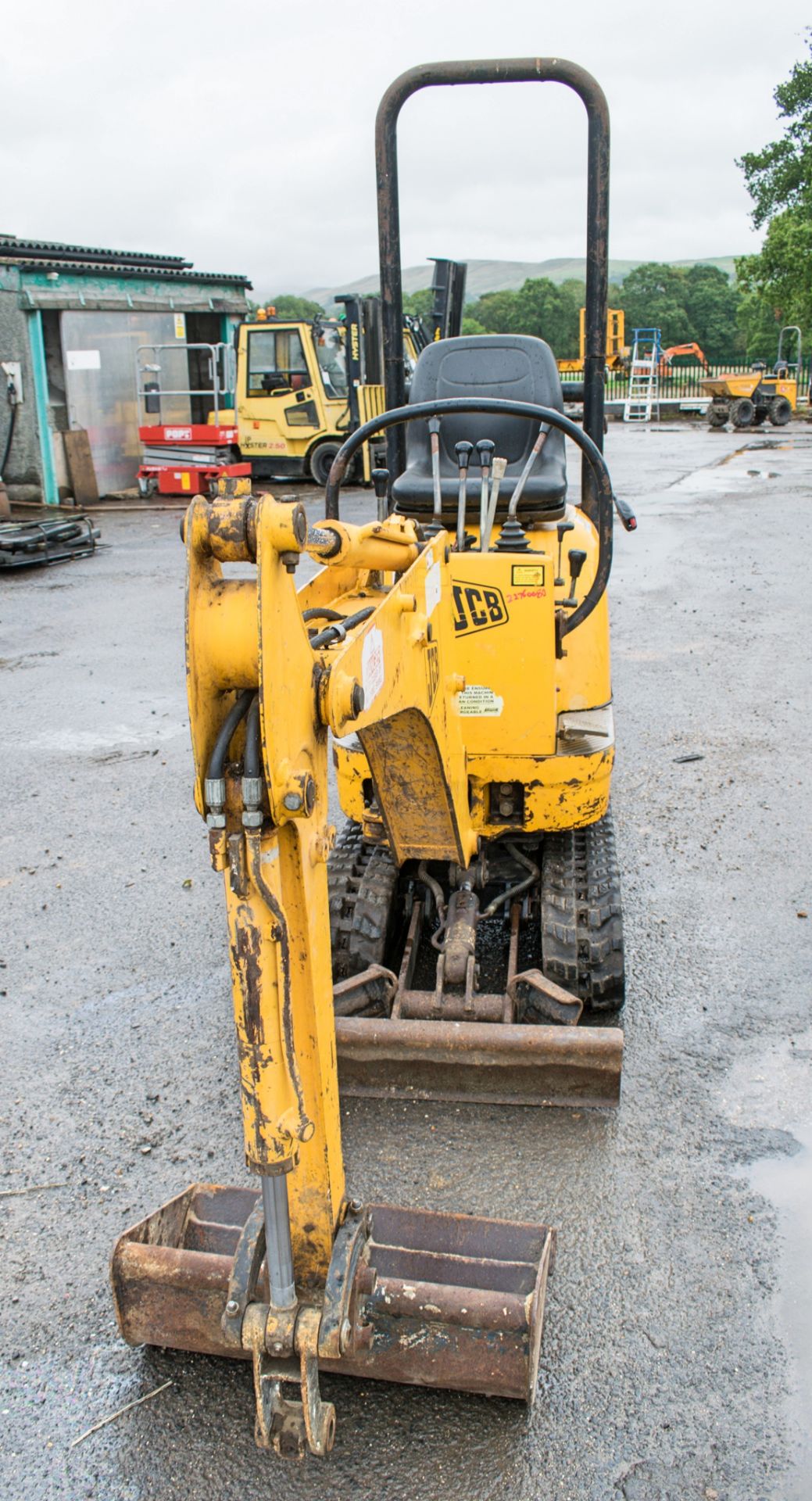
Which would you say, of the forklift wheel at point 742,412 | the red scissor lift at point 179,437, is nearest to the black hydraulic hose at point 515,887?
the red scissor lift at point 179,437

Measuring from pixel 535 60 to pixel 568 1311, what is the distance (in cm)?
396

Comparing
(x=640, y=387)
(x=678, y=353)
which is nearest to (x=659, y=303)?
(x=640, y=387)

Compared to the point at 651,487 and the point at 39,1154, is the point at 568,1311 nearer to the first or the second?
the point at 39,1154

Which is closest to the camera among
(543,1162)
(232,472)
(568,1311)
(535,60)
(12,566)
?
(568,1311)

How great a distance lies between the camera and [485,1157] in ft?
11.4

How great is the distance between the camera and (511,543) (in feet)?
12.0

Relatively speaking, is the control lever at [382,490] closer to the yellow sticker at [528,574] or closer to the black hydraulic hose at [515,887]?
the yellow sticker at [528,574]

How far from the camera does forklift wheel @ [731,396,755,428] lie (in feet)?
96.0

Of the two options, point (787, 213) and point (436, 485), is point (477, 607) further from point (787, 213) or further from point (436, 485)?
point (787, 213)

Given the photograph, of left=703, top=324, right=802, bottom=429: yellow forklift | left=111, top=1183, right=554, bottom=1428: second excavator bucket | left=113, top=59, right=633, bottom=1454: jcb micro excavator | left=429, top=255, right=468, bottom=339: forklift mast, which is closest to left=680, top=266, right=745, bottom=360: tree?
left=703, top=324, right=802, bottom=429: yellow forklift

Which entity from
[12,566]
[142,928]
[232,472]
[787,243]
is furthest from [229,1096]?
[787,243]

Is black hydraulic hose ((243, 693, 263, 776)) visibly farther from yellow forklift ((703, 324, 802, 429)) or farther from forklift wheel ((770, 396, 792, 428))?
forklift wheel ((770, 396, 792, 428))

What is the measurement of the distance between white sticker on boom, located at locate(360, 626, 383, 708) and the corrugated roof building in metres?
16.1

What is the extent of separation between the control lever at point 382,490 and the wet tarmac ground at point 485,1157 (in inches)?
69.4
